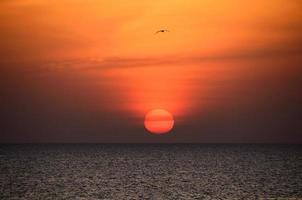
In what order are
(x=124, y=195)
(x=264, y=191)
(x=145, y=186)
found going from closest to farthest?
(x=124, y=195), (x=264, y=191), (x=145, y=186)

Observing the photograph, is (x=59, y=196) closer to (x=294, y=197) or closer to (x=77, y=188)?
(x=77, y=188)

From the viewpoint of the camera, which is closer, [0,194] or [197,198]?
[197,198]

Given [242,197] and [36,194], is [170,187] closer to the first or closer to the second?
[242,197]

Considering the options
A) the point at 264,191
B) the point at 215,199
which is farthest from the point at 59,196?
the point at 264,191

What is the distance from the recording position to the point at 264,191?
66.0 m

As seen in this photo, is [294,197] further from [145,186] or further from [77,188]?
[77,188]

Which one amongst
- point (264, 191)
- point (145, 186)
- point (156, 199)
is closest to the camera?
point (156, 199)

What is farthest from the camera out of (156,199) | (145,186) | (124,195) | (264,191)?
(145,186)

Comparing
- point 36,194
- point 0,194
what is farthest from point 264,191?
point 0,194

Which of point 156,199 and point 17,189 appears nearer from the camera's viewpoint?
point 156,199

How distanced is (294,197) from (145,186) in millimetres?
20950

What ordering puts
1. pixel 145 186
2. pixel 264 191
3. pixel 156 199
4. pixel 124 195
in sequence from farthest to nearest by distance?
pixel 145 186
pixel 264 191
pixel 124 195
pixel 156 199

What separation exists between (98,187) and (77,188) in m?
2.83

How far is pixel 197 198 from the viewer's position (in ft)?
188
